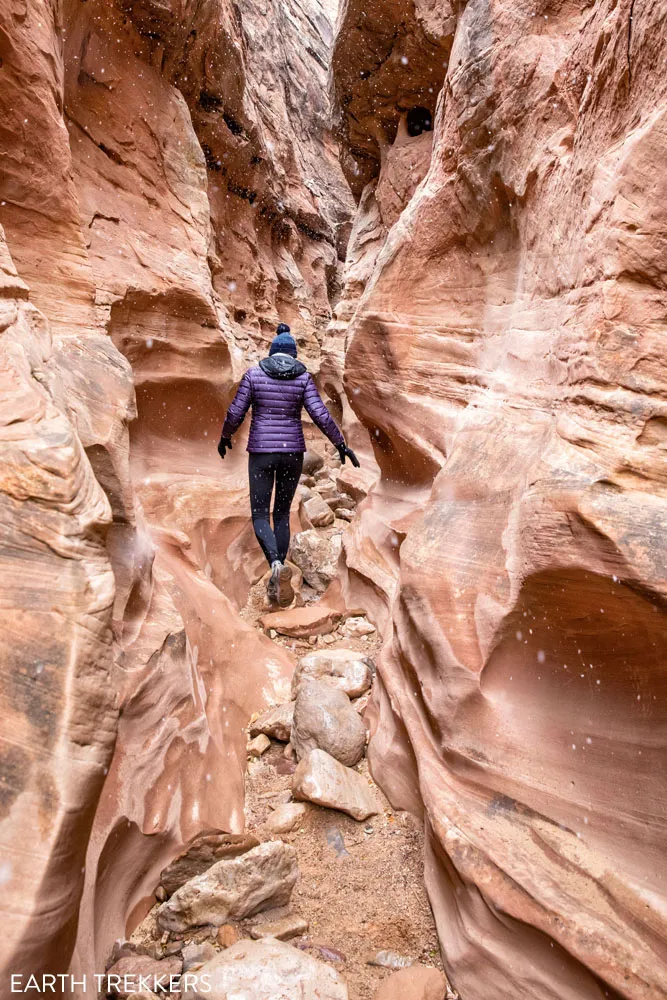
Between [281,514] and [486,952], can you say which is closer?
[486,952]

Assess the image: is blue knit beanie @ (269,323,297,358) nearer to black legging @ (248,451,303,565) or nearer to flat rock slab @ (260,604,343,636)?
black legging @ (248,451,303,565)

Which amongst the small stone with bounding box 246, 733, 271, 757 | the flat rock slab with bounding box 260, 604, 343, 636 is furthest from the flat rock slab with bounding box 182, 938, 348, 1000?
the flat rock slab with bounding box 260, 604, 343, 636

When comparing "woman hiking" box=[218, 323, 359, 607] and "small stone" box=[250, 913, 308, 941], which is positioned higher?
"woman hiking" box=[218, 323, 359, 607]

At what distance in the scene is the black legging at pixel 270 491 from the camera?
14.5 feet

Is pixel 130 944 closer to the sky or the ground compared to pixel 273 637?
closer to the sky

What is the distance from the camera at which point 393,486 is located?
4848 mm

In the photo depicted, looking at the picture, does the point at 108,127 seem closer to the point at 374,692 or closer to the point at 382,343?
the point at 382,343

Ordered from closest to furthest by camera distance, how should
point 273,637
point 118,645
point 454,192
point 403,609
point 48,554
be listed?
point 48,554, point 118,645, point 403,609, point 454,192, point 273,637

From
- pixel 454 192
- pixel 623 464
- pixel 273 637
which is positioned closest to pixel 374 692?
pixel 273 637

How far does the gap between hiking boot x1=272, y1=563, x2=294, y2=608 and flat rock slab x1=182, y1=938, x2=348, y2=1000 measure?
2811mm

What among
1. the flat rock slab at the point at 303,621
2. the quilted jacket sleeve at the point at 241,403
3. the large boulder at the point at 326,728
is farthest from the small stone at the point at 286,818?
the quilted jacket sleeve at the point at 241,403

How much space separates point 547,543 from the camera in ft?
6.23

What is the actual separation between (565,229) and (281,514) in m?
3.00

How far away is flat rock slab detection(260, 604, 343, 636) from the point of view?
13.2 feet
